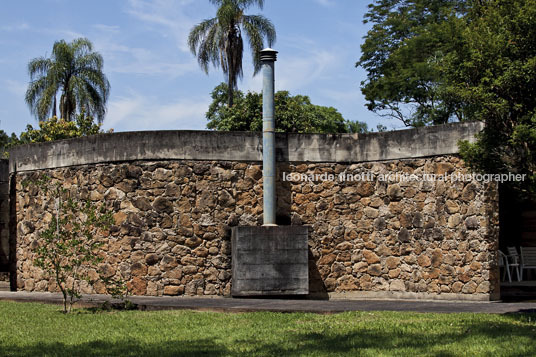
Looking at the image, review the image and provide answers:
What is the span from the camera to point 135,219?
583 inches

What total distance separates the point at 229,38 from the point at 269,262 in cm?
2316

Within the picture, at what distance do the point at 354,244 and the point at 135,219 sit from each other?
4509 millimetres

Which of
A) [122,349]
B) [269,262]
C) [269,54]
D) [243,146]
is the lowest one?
[122,349]

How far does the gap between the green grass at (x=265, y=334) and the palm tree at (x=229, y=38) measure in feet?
83.5

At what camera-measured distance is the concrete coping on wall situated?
14.8 m

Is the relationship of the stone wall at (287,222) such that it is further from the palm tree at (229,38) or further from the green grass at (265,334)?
the palm tree at (229,38)

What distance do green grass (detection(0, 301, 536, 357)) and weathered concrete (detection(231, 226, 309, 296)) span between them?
2.96 metres

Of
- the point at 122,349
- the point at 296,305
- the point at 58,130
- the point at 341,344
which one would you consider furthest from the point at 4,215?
the point at 58,130

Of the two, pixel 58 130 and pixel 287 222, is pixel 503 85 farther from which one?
pixel 58 130

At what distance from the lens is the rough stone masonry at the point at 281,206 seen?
568 inches

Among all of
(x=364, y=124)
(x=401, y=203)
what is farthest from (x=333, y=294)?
(x=364, y=124)

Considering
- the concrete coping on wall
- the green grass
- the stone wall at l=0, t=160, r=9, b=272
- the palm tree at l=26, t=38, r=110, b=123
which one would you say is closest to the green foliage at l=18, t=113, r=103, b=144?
the palm tree at l=26, t=38, r=110, b=123

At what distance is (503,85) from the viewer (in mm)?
10406

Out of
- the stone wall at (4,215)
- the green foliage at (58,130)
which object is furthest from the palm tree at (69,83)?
the stone wall at (4,215)
